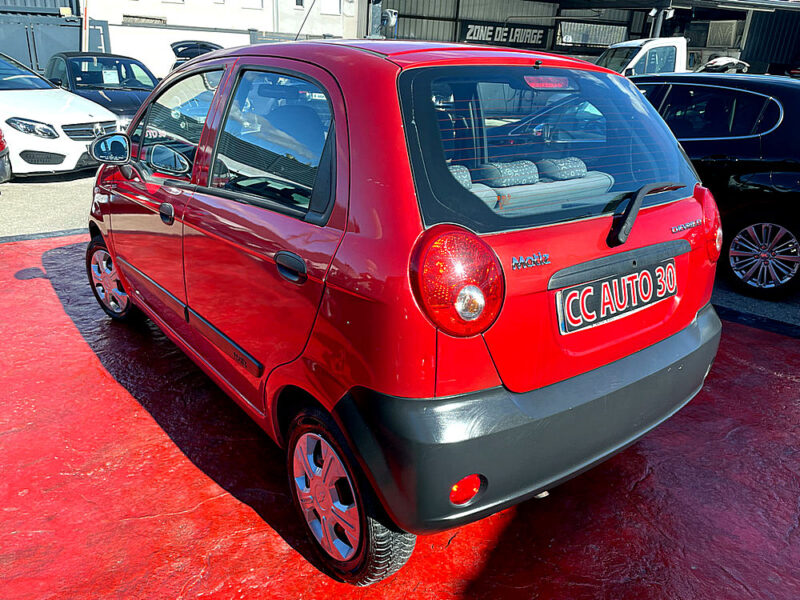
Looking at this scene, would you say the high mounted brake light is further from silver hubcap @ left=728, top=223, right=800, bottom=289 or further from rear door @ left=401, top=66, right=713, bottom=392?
silver hubcap @ left=728, top=223, right=800, bottom=289

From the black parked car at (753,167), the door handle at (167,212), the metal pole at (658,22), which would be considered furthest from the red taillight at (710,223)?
the metal pole at (658,22)

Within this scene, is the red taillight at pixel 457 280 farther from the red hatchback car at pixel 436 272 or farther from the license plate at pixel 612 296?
the license plate at pixel 612 296

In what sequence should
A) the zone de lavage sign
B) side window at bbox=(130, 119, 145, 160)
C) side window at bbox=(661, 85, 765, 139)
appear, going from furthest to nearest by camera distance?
1. the zone de lavage sign
2. side window at bbox=(661, 85, 765, 139)
3. side window at bbox=(130, 119, 145, 160)

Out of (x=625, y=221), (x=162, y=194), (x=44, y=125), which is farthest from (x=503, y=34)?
(x=625, y=221)

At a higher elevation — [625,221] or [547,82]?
[547,82]

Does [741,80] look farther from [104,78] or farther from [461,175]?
[104,78]

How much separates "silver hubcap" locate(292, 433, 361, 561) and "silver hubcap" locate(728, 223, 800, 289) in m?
4.25

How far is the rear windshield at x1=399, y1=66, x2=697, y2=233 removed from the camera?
1726 millimetres

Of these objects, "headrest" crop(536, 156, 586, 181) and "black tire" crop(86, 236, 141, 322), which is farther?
"black tire" crop(86, 236, 141, 322)

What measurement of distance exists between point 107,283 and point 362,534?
284 cm

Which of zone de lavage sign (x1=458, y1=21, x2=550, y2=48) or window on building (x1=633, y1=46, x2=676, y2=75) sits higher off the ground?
zone de lavage sign (x1=458, y1=21, x2=550, y2=48)

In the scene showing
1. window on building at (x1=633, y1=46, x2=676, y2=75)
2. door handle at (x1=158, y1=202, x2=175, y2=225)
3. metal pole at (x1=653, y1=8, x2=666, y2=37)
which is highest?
metal pole at (x1=653, y1=8, x2=666, y2=37)

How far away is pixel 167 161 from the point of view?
113 inches

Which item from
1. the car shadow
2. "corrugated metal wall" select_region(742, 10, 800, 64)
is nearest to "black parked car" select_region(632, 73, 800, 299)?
the car shadow
